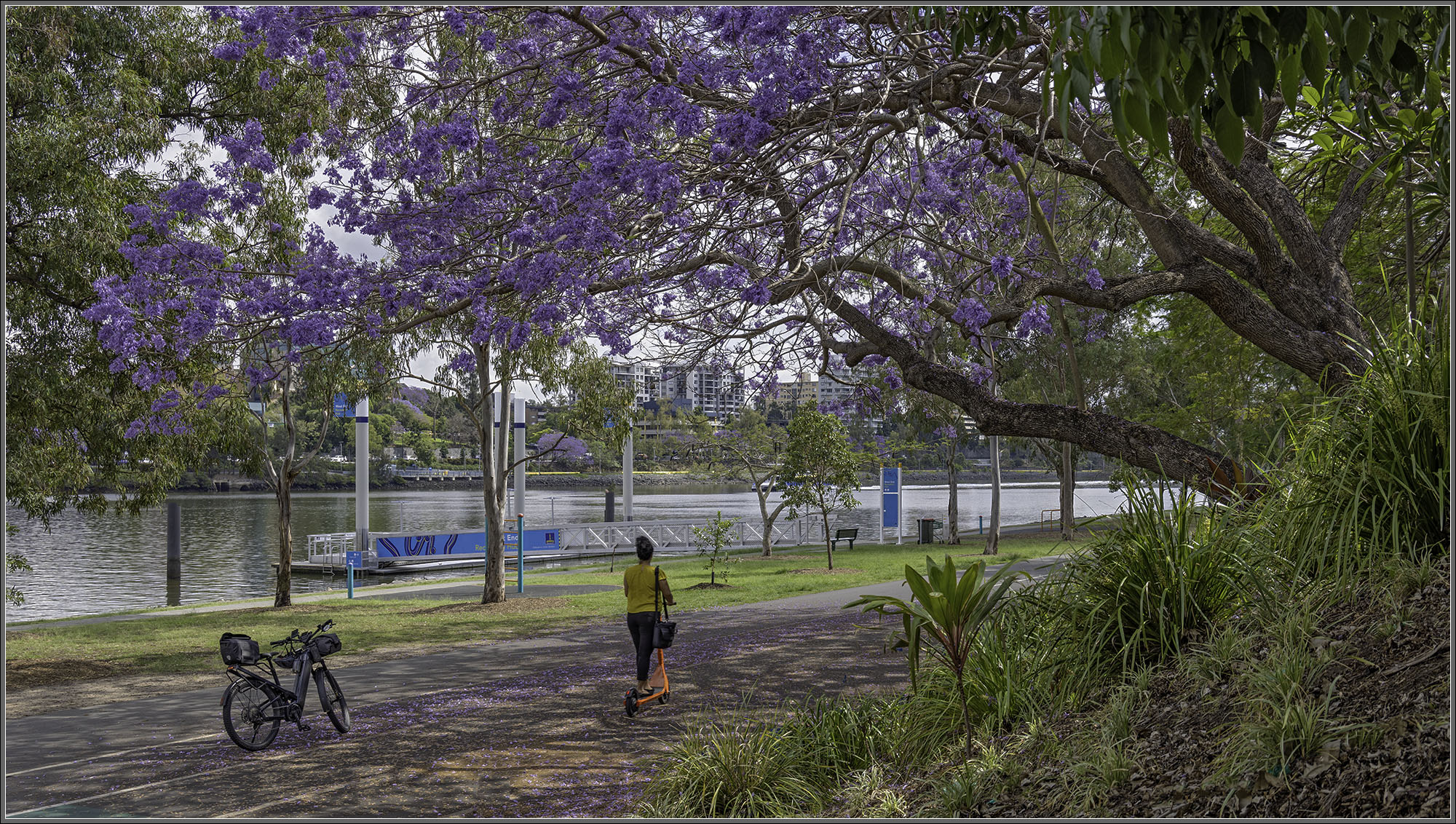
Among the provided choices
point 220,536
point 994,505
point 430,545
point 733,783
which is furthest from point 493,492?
point 220,536

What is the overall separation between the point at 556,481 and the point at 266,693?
349ft

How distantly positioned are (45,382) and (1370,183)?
46.1 ft

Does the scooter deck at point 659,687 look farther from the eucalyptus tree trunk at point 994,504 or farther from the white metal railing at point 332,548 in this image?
the white metal railing at point 332,548

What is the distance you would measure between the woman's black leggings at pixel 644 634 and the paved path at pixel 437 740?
1.39 ft

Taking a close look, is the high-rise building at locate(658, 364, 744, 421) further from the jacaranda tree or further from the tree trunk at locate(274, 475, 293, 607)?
the tree trunk at locate(274, 475, 293, 607)

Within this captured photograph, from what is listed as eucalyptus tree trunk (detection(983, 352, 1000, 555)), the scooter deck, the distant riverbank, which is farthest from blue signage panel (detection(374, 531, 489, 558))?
the distant riverbank

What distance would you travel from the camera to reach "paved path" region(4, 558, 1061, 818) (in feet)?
18.5

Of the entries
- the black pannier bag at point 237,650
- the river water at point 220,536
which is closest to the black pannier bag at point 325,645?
the black pannier bag at point 237,650

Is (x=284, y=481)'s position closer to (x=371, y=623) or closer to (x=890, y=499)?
(x=371, y=623)

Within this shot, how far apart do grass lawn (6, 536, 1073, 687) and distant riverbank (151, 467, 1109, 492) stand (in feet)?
120

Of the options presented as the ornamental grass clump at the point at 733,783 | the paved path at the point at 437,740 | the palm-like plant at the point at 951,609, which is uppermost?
the palm-like plant at the point at 951,609

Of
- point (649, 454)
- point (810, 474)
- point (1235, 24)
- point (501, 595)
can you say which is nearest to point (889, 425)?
point (810, 474)

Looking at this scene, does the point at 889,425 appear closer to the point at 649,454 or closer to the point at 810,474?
the point at 810,474

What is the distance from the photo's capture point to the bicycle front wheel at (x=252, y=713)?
6871 mm
